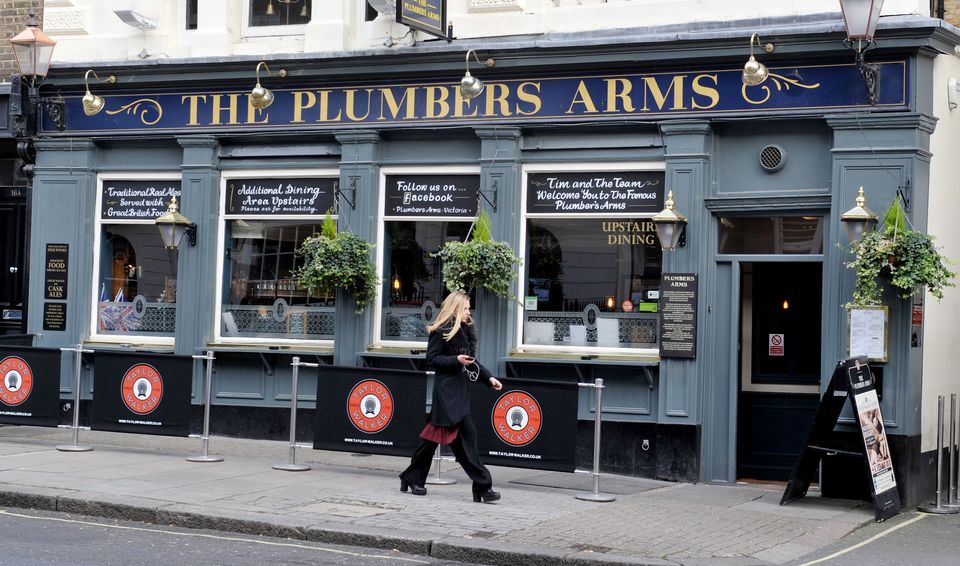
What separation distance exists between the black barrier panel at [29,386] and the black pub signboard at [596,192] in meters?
5.53

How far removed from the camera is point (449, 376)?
34.7 ft

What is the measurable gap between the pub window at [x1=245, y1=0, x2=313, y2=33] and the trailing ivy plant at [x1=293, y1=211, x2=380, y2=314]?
8.50 ft

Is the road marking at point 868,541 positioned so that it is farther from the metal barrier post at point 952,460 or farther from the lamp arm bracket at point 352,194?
the lamp arm bracket at point 352,194

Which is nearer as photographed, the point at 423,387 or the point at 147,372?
the point at 423,387

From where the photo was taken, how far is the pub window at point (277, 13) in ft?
49.0

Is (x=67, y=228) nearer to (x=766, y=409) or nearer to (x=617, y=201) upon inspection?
(x=617, y=201)

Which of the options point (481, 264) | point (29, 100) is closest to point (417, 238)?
point (481, 264)

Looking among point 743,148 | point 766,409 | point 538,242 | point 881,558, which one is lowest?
point 881,558

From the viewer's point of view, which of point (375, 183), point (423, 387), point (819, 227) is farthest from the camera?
point (375, 183)

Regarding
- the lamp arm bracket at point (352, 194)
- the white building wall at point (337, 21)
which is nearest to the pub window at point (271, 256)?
the lamp arm bracket at point (352, 194)

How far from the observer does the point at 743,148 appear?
12.6m

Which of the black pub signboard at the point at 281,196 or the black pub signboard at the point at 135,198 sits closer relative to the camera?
the black pub signboard at the point at 281,196

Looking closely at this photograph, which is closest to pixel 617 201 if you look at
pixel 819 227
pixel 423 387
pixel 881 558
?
pixel 819 227

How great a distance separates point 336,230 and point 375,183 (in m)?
0.72
